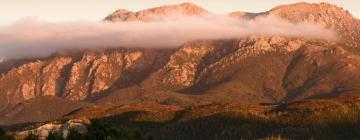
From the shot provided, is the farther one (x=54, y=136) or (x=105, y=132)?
(x=105, y=132)

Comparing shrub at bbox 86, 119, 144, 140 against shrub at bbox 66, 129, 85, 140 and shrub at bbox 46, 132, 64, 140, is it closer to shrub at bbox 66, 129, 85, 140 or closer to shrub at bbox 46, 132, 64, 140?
shrub at bbox 66, 129, 85, 140

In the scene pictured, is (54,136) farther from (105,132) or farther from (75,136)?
(105,132)

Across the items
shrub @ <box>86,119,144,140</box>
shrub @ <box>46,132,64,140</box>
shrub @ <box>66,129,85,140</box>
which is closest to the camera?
shrub @ <box>46,132,64,140</box>

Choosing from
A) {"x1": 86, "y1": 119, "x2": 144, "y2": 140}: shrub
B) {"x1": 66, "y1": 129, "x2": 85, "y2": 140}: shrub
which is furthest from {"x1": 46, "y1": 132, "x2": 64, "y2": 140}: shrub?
{"x1": 86, "y1": 119, "x2": 144, "y2": 140}: shrub

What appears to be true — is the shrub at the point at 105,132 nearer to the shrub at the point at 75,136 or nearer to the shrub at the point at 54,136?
the shrub at the point at 75,136

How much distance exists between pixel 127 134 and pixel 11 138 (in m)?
15.9

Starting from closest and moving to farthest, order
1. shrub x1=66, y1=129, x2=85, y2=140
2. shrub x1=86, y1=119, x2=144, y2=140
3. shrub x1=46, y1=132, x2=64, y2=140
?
shrub x1=46, y1=132, x2=64, y2=140 < shrub x1=66, y1=129, x2=85, y2=140 < shrub x1=86, y1=119, x2=144, y2=140

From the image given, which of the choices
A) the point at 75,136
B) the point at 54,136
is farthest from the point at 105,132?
the point at 54,136

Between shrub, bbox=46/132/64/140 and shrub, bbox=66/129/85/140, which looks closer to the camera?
shrub, bbox=46/132/64/140

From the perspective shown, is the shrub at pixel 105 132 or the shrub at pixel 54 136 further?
the shrub at pixel 105 132

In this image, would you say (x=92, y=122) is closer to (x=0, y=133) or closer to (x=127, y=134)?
(x=127, y=134)

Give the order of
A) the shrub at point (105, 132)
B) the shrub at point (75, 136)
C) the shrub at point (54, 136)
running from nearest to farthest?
the shrub at point (54, 136) → the shrub at point (75, 136) → the shrub at point (105, 132)

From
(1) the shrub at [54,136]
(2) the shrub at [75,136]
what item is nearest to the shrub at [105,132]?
(2) the shrub at [75,136]

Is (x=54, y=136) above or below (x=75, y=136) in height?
above
